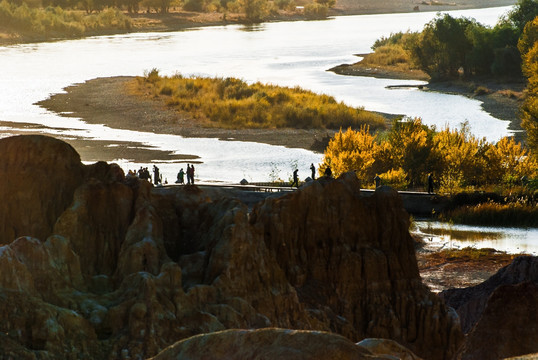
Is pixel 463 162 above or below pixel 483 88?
above

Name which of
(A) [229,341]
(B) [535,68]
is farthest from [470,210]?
(A) [229,341]

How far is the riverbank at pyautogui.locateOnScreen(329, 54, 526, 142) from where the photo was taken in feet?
330

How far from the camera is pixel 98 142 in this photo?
272 ft

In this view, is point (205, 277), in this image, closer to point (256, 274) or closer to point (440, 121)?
point (256, 274)

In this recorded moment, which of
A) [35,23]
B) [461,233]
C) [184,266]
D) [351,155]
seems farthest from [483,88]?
[184,266]

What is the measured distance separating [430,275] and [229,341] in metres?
29.4

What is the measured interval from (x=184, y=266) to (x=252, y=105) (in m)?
83.1

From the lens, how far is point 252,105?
10062cm

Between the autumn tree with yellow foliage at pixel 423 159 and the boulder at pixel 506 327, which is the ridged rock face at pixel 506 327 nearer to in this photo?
the boulder at pixel 506 327

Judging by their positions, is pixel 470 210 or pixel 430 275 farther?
pixel 470 210

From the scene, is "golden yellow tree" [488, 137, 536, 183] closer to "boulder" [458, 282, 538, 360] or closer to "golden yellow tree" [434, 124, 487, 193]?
"golden yellow tree" [434, 124, 487, 193]

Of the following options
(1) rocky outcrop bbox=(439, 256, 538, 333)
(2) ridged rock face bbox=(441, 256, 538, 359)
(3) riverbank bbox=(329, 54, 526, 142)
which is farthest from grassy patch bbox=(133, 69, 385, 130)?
(2) ridged rock face bbox=(441, 256, 538, 359)

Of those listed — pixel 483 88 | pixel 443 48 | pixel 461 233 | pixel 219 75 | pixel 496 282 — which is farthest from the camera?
pixel 219 75

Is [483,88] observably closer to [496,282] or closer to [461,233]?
[461,233]
